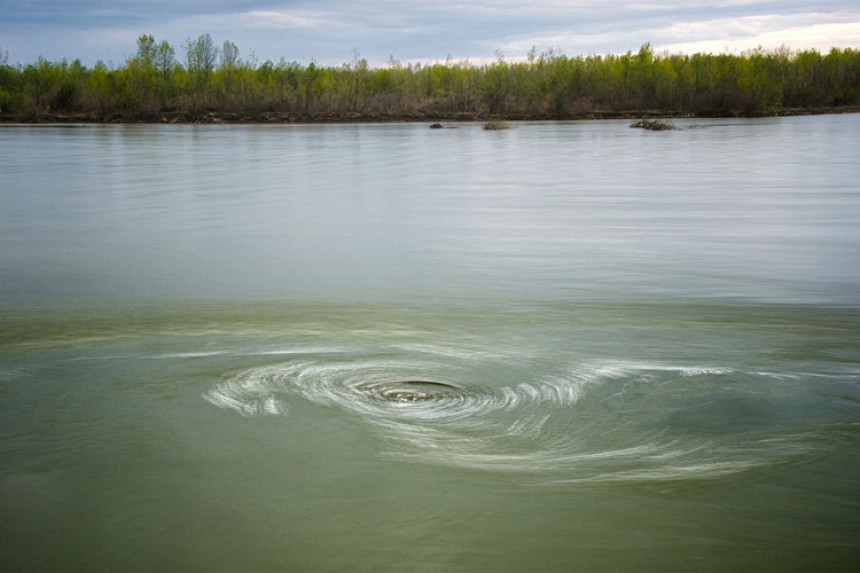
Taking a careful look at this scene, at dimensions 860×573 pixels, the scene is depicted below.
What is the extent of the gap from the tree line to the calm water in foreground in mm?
53426

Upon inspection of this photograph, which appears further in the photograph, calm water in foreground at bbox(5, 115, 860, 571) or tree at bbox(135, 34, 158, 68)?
tree at bbox(135, 34, 158, 68)

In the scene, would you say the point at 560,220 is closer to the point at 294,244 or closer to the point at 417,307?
the point at 294,244

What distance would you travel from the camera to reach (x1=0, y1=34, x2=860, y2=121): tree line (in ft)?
201

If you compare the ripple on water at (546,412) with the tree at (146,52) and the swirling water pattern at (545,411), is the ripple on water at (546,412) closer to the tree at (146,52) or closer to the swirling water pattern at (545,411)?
the swirling water pattern at (545,411)

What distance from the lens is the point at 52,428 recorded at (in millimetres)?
3451

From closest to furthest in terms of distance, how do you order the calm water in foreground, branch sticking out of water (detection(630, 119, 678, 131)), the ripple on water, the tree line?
the calm water in foreground
the ripple on water
branch sticking out of water (detection(630, 119, 678, 131))
the tree line

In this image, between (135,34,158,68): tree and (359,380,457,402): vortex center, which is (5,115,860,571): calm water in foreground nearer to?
(359,380,457,402): vortex center

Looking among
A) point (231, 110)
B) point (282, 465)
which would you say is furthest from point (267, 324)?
point (231, 110)

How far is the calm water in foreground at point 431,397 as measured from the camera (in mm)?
2637

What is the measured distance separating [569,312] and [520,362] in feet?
3.81

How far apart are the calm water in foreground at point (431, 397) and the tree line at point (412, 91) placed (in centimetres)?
5343

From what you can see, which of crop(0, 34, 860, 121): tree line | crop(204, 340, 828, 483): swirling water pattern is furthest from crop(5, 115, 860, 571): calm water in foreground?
crop(0, 34, 860, 121): tree line

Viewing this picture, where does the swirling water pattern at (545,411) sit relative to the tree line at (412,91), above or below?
below

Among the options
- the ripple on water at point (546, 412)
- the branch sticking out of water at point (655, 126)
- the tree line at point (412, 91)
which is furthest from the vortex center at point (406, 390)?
the tree line at point (412, 91)
